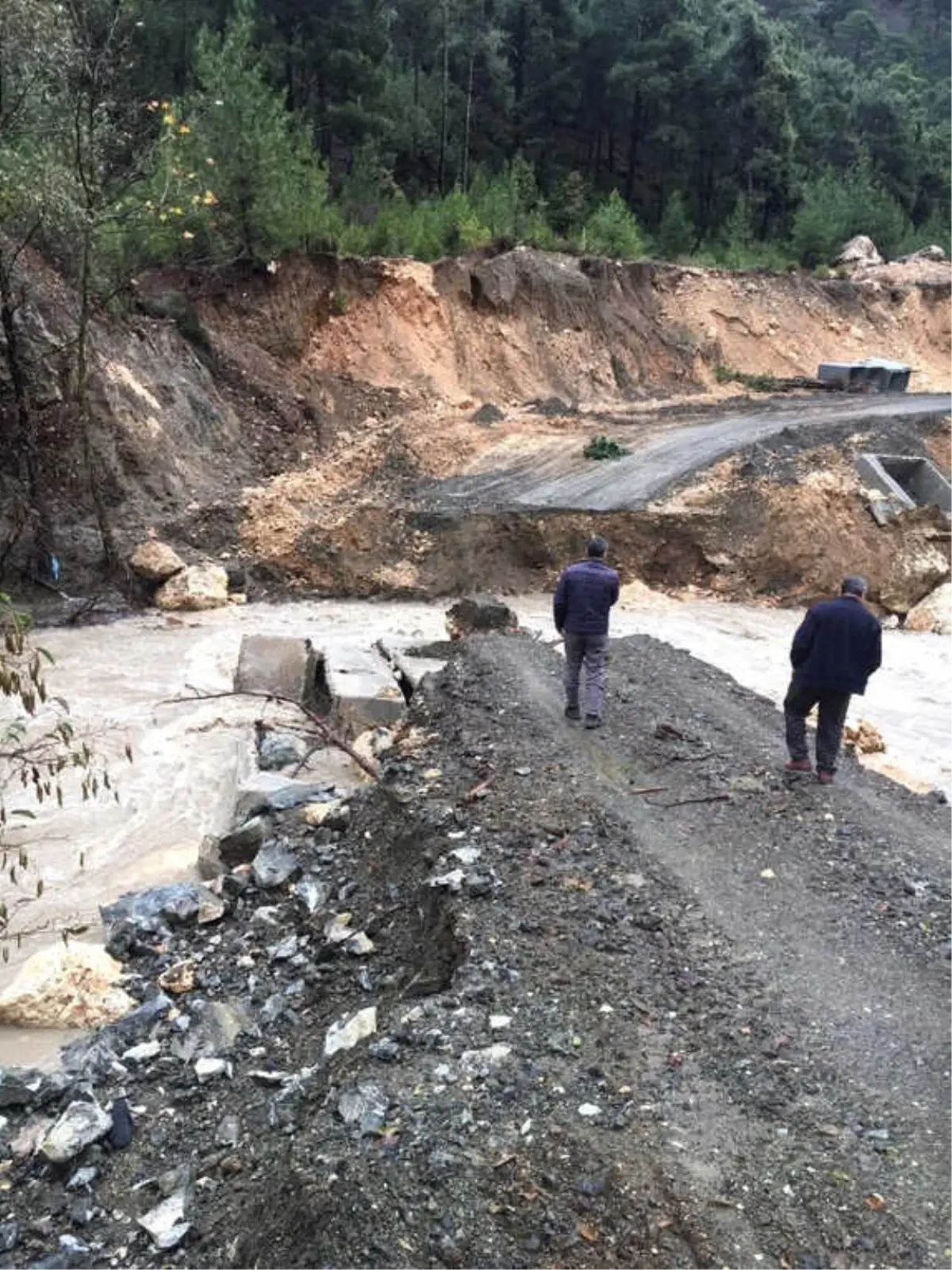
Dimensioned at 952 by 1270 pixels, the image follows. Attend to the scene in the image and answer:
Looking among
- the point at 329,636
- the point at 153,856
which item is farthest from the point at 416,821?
the point at 329,636

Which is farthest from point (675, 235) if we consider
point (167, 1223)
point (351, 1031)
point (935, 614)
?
point (167, 1223)

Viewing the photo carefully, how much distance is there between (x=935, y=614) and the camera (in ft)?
64.0

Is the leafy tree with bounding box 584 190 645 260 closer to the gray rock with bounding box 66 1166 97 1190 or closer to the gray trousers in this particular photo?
the gray trousers

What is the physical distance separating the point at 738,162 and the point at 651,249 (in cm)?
838

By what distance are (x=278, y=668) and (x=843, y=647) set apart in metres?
7.41

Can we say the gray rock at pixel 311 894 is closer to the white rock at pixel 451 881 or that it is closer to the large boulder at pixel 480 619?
the white rock at pixel 451 881

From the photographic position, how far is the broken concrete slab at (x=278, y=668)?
13234mm

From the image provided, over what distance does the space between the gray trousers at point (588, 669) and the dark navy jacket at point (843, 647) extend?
1.91 metres

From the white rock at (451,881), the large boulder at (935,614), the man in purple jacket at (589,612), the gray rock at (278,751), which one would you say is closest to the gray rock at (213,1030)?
the white rock at (451,881)

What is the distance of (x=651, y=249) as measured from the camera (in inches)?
1501

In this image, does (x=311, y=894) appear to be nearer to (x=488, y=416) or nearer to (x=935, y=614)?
(x=935, y=614)

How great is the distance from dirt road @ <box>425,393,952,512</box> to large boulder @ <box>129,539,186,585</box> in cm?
501

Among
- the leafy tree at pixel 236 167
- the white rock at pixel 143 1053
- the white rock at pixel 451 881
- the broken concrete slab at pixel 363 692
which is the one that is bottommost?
the broken concrete slab at pixel 363 692

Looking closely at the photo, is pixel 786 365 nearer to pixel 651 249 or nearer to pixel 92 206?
pixel 651 249
